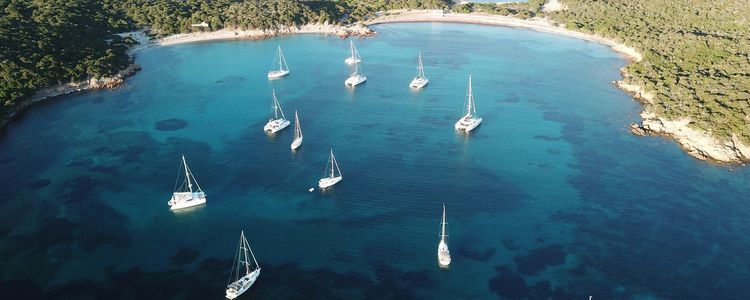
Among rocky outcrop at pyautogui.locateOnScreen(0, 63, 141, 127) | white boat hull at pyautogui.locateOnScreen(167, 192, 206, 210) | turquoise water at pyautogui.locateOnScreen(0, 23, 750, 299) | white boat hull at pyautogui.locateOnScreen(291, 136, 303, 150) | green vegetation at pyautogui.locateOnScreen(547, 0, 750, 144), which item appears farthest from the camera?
rocky outcrop at pyautogui.locateOnScreen(0, 63, 141, 127)

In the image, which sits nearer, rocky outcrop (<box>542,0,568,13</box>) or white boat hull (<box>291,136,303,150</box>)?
white boat hull (<box>291,136,303,150</box>)

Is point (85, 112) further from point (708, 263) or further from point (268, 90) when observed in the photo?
point (708, 263)

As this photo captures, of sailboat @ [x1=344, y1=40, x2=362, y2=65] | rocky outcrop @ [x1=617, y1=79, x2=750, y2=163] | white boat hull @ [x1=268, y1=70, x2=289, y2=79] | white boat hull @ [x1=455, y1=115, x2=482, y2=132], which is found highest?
sailboat @ [x1=344, y1=40, x2=362, y2=65]

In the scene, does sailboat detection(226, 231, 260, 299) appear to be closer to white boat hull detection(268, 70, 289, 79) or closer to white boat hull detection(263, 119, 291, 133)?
white boat hull detection(263, 119, 291, 133)

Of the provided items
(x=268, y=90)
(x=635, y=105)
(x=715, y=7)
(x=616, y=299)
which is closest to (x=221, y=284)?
(x=616, y=299)

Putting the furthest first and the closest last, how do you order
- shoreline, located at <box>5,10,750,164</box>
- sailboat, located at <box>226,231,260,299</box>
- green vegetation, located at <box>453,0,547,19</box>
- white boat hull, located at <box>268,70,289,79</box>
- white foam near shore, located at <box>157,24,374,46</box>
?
1. green vegetation, located at <box>453,0,547,19</box>
2. white foam near shore, located at <box>157,24,374,46</box>
3. white boat hull, located at <box>268,70,289,79</box>
4. shoreline, located at <box>5,10,750,164</box>
5. sailboat, located at <box>226,231,260,299</box>

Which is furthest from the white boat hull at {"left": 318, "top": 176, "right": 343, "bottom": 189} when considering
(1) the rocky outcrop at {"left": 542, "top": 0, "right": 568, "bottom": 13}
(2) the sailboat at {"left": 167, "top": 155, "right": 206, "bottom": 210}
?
(1) the rocky outcrop at {"left": 542, "top": 0, "right": 568, "bottom": 13}

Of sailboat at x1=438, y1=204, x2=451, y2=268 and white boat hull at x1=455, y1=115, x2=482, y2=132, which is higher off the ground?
white boat hull at x1=455, y1=115, x2=482, y2=132
